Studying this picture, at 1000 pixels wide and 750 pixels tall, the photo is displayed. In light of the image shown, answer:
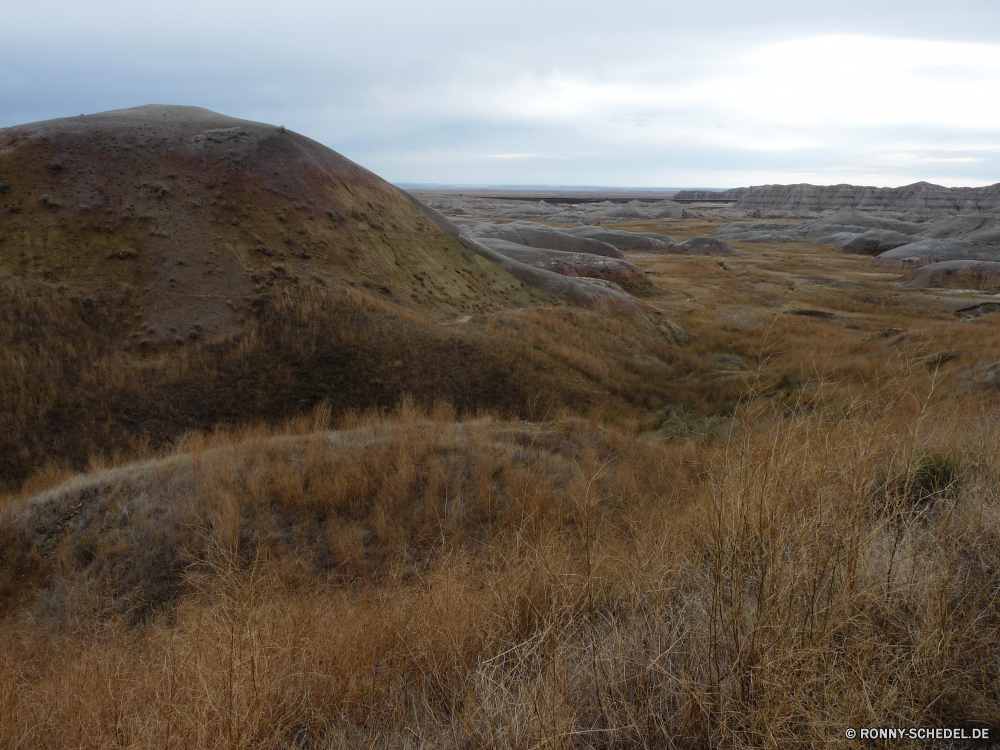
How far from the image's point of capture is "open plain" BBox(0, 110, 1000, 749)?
2436mm

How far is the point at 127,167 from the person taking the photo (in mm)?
13594

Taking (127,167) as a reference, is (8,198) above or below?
below

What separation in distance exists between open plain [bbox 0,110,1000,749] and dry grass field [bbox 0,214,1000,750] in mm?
36

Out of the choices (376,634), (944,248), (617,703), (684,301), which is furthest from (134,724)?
(944,248)

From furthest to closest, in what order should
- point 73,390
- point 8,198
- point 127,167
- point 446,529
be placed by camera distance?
point 127,167
point 8,198
point 73,390
point 446,529

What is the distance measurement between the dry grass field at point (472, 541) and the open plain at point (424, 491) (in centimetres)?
4

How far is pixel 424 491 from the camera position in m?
6.50

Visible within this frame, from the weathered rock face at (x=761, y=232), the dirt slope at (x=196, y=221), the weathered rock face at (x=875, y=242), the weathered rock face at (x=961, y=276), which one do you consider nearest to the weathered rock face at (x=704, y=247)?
the weathered rock face at (x=875, y=242)

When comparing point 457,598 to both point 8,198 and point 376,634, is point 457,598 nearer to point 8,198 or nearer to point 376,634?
point 376,634

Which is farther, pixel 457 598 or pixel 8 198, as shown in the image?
pixel 8 198

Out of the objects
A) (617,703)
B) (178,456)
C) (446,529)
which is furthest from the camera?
(178,456)

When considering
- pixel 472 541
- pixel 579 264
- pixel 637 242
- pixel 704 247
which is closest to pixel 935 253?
pixel 704 247

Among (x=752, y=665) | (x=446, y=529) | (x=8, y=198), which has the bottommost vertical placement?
(x=446, y=529)

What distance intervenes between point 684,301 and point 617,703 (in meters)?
23.8
